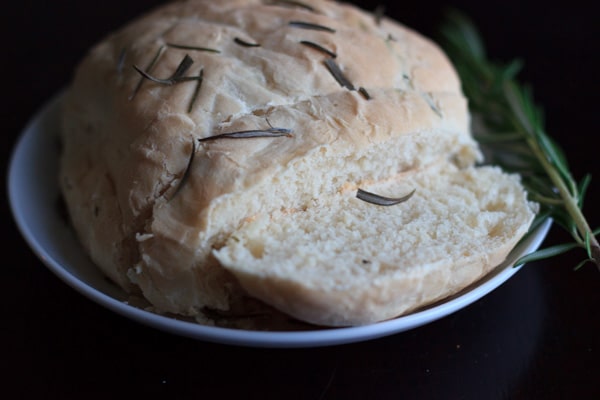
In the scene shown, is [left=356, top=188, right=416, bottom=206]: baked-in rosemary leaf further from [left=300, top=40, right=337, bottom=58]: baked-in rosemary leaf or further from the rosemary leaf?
the rosemary leaf

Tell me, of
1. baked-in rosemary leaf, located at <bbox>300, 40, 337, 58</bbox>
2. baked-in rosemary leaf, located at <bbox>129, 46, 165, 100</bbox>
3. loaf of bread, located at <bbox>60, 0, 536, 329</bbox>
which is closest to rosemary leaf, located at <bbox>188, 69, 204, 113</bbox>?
loaf of bread, located at <bbox>60, 0, 536, 329</bbox>

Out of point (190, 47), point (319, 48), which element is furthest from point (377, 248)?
point (190, 47)

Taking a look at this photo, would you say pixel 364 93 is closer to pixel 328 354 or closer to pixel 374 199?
pixel 374 199

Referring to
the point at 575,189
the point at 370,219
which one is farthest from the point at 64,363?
the point at 575,189

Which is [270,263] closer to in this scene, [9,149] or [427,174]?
[427,174]

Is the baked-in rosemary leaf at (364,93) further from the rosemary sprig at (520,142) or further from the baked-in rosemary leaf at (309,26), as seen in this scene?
the rosemary sprig at (520,142)

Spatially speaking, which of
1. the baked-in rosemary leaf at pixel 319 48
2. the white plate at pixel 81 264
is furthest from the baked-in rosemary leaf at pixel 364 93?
the white plate at pixel 81 264

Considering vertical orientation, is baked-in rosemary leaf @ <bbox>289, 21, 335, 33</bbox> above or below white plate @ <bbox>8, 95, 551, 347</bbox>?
above
